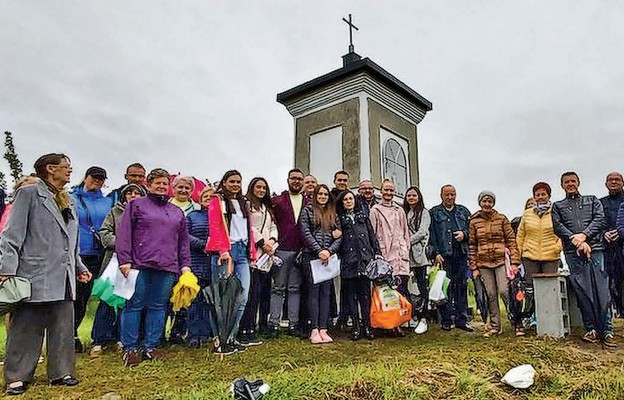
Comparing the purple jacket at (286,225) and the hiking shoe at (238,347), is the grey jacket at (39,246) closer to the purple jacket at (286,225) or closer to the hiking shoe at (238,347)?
the hiking shoe at (238,347)

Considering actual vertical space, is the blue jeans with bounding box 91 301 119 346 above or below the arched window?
below

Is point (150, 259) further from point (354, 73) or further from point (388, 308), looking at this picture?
point (354, 73)

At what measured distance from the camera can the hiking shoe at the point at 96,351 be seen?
17.2ft

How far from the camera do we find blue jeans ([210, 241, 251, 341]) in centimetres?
532

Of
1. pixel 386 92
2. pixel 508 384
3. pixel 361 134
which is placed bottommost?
pixel 508 384

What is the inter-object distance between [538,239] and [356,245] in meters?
2.17

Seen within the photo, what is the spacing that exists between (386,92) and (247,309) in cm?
484

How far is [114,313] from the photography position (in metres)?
5.66

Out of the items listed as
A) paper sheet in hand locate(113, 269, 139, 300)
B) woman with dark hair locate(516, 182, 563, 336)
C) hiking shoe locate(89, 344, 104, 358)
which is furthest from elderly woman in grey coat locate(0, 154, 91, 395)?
woman with dark hair locate(516, 182, 563, 336)

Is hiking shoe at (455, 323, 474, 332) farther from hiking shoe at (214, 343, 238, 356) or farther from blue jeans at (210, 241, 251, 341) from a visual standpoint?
hiking shoe at (214, 343, 238, 356)

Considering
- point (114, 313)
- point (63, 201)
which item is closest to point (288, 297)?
point (114, 313)

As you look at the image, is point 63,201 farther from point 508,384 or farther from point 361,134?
point 361,134

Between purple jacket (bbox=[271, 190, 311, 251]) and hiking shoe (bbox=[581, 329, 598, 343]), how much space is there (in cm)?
330

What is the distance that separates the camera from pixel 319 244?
19.7 feet
